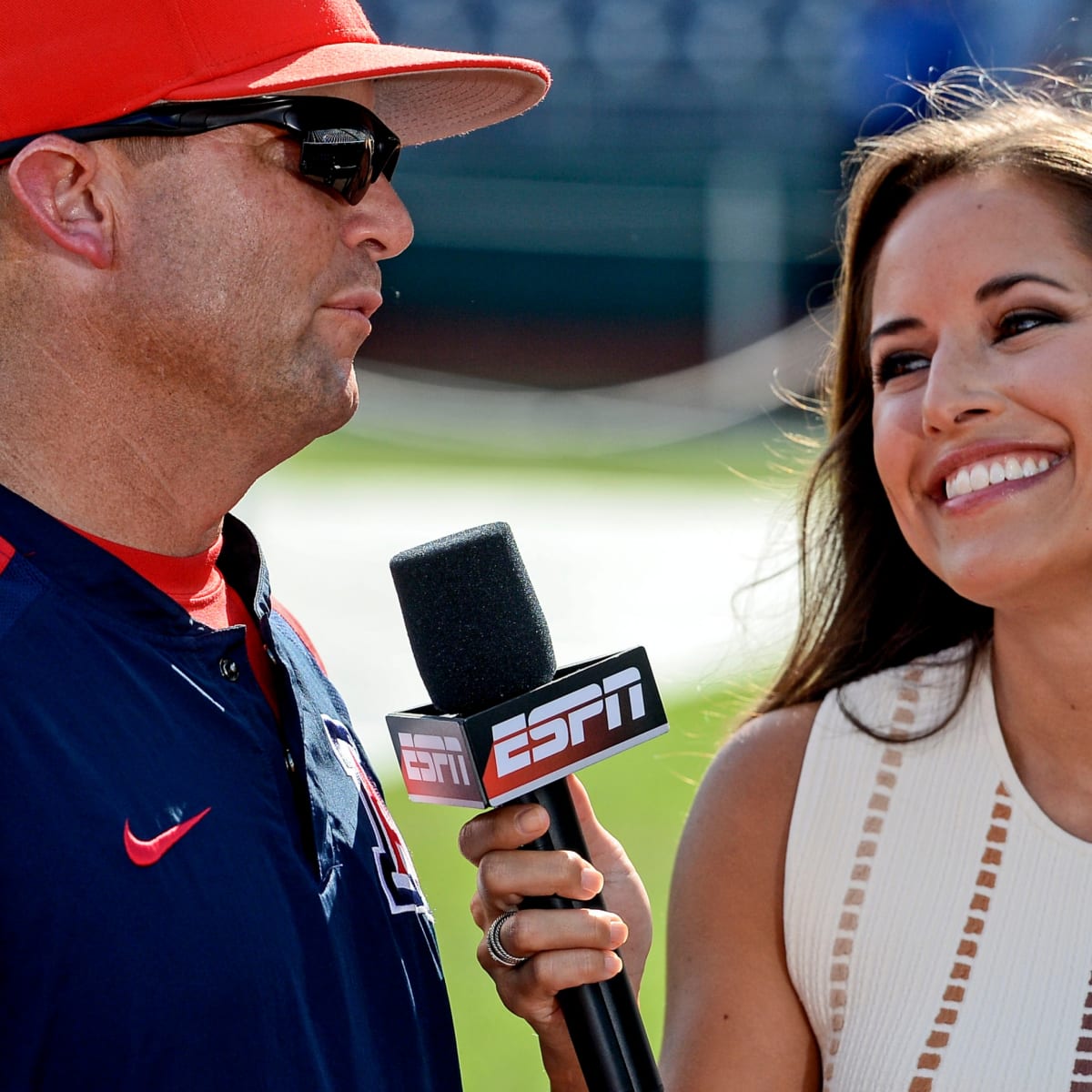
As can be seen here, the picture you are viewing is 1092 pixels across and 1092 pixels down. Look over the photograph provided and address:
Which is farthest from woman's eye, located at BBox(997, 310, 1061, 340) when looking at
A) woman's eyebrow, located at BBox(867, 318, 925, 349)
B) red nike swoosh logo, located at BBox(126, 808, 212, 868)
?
red nike swoosh logo, located at BBox(126, 808, 212, 868)

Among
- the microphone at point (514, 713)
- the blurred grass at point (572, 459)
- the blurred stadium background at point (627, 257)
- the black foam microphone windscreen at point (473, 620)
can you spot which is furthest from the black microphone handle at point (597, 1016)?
the blurred grass at point (572, 459)

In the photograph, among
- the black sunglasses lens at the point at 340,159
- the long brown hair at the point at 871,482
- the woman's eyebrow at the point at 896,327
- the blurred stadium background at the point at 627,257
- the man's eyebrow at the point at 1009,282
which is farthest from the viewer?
the blurred stadium background at the point at 627,257

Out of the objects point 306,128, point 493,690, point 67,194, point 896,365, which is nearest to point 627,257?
point 896,365

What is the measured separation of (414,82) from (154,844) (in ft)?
3.88

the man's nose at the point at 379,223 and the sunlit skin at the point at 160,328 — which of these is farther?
the man's nose at the point at 379,223

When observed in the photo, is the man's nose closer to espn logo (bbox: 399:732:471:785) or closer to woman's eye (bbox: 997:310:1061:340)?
espn logo (bbox: 399:732:471:785)

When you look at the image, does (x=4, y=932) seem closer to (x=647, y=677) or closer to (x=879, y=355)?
(x=647, y=677)

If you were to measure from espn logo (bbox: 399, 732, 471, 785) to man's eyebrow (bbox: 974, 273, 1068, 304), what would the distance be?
1184mm

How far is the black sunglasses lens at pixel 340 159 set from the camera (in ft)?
6.27

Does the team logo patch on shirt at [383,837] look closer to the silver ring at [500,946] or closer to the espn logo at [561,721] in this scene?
the silver ring at [500,946]

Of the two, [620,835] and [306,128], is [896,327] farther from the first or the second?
[620,835]

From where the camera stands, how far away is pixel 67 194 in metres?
1.82

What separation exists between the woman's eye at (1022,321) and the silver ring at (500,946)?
1212 millimetres

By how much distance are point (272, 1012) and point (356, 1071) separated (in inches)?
6.5
